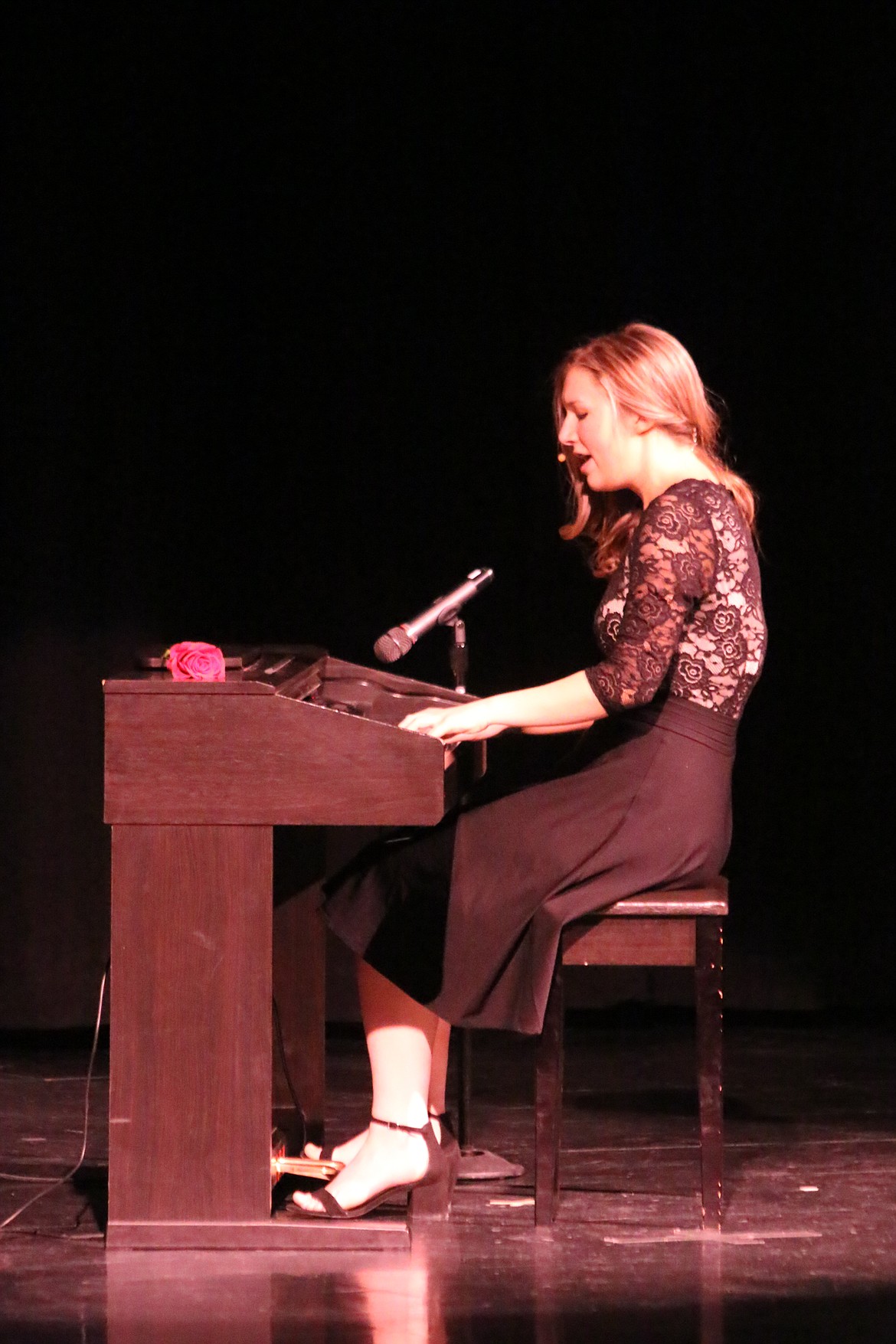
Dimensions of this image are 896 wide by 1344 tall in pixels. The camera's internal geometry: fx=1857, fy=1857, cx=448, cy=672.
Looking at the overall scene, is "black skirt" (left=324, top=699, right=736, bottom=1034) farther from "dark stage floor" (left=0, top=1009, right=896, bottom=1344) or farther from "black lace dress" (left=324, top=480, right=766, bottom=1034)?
"dark stage floor" (left=0, top=1009, right=896, bottom=1344)

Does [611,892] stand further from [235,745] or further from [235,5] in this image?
[235,5]

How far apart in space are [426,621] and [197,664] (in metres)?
0.50

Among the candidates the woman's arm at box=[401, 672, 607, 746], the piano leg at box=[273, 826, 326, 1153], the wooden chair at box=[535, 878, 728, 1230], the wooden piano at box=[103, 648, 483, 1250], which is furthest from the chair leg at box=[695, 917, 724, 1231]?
Result: the piano leg at box=[273, 826, 326, 1153]

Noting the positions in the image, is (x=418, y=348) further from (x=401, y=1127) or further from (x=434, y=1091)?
(x=401, y=1127)

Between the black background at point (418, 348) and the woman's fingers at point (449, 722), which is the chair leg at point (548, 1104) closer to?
the woman's fingers at point (449, 722)

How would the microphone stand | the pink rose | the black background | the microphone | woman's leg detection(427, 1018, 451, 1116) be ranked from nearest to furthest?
the pink rose
the microphone
woman's leg detection(427, 1018, 451, 1116)
the microphone stand
the black background

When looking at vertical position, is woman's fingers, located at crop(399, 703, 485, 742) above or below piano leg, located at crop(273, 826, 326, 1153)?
above

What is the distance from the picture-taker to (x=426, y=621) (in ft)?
10.4

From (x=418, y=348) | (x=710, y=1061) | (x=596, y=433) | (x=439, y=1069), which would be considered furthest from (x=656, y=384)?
(x=418, y=348)

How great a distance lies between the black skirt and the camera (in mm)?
2943

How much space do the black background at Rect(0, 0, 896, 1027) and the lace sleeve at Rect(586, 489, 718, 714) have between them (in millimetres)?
1816

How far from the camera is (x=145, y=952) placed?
2850mm

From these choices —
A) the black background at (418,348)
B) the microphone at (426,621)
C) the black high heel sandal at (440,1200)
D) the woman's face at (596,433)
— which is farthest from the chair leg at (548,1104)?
the black background at (418,348)

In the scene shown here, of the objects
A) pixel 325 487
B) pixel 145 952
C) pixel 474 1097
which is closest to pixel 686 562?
pixel 145 952
